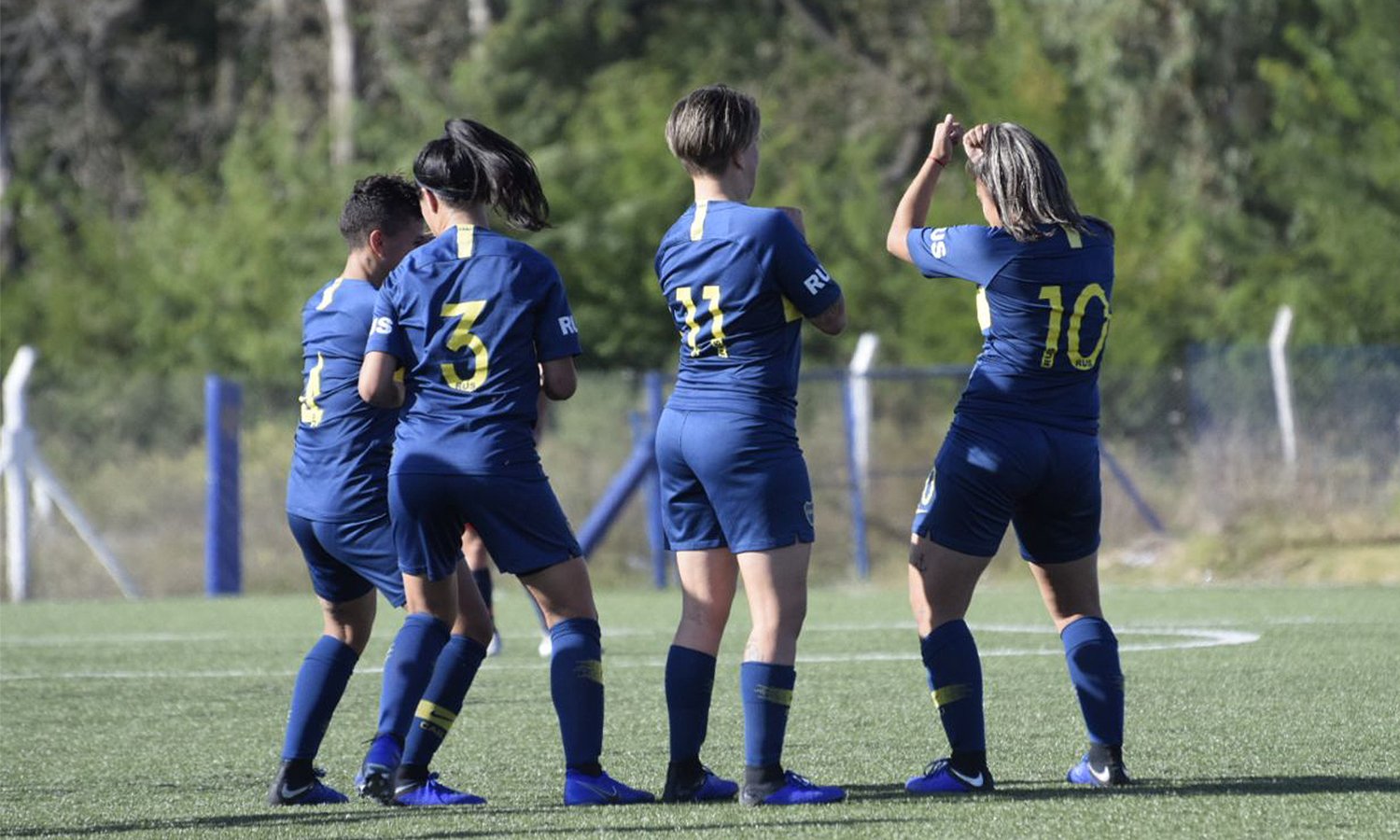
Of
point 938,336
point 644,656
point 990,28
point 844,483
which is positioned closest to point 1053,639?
point 644,656

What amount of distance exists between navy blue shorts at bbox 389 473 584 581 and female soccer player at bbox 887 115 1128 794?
1036mm

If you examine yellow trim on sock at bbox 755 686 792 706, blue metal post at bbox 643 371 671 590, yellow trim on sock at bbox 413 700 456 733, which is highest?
yellow trim on sock at bbox 755 686 792 706

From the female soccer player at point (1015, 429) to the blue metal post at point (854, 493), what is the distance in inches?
491

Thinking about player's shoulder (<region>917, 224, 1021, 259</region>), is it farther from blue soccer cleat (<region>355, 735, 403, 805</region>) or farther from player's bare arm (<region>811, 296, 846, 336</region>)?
blue soccer cleat (<region>355, 735, 403, 805</region>)

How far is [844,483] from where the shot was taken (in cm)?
1880

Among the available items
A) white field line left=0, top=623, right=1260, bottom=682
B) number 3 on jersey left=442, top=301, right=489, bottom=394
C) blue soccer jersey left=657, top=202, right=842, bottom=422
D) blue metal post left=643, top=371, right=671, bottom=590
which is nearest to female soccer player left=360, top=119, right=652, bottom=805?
number 3 on jersey left=442, top=301, right=489, bottom=394

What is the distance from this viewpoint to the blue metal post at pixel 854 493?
18.4m

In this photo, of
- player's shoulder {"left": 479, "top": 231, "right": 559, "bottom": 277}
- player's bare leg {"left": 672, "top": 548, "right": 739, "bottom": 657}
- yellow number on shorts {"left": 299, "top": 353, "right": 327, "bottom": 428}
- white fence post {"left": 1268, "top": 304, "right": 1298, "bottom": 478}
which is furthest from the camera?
white fence post {"left": 1268, "top": 304, "right": 1298, "bottom": 478}

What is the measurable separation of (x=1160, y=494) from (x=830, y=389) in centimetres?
317

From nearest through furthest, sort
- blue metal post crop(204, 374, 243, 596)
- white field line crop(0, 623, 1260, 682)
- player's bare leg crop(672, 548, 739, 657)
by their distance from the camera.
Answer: player's bare leg crop(672, 548, 739, 657) → white field line crop(0, 623, 1260, 682) → blue metal post crop(204, 374, 243, 596)

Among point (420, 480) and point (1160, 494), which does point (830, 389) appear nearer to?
point (1160, 494)

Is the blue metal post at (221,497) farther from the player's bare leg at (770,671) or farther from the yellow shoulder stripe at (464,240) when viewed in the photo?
the player's bare leg at (770,671)

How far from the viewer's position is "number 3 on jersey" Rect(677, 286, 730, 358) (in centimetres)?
554

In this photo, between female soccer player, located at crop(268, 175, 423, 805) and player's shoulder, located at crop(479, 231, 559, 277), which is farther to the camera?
female soccer player, located at crop(268, 175, 423, 805)
